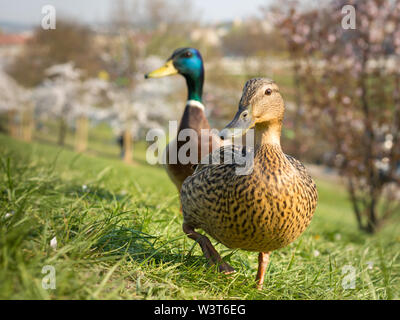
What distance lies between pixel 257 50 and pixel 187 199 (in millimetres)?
14992

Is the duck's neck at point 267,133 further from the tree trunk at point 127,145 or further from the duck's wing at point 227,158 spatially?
the tree trunk at point 127,145

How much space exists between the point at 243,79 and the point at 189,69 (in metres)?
6.95

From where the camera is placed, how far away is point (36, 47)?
25172mm

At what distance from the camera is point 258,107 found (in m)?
1.95

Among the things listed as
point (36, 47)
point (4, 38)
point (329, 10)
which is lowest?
point (329, 10)

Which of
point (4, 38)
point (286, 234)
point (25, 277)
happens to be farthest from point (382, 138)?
point (4, 38)

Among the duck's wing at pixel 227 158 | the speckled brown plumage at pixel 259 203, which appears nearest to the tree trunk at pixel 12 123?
the duck's wing at pixel 227 158

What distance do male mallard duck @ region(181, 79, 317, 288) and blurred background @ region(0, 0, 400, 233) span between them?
413 cm

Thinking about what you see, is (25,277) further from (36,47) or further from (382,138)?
(36,47)

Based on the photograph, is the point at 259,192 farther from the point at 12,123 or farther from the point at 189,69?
the point at 12,123

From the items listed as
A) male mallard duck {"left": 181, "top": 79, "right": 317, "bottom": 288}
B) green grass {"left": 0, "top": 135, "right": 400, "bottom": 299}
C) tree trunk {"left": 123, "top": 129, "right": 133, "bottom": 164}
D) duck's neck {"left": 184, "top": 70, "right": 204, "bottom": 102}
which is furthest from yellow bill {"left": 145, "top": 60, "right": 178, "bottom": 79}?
tree trunk {"left": 123, "top": 129, "right": 133, "bottom": 164}

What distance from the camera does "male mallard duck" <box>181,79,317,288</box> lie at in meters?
1.89

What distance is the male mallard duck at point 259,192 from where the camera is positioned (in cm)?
189

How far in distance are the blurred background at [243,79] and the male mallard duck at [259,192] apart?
13.6 ft
